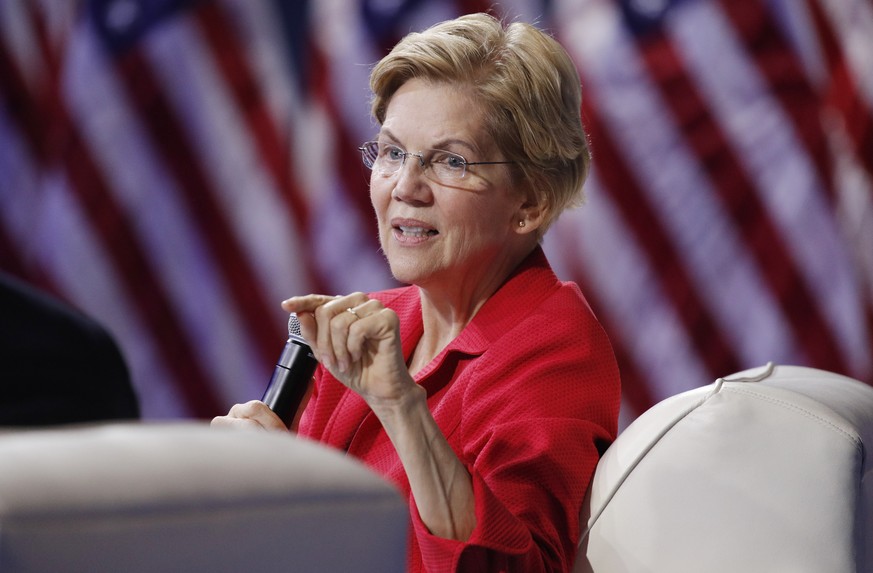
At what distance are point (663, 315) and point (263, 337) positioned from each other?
4.20 ft

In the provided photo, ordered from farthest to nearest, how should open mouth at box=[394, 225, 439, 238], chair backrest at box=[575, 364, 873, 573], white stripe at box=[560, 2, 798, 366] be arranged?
white stripe at box=[560, 2, 798, 366]
open mouth at box=[394, 225, 439, 238]
chair backrest at box=[575, 364, 873, 573]

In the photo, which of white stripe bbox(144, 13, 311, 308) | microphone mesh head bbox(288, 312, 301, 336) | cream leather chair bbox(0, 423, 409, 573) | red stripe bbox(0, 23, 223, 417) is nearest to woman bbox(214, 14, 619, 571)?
microphone mesh head bbox(288, 312, 301, 336)

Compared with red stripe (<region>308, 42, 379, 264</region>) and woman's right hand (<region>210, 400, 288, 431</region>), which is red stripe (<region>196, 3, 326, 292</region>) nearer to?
red stripe (<region>308, 42, 379, 264</region>)

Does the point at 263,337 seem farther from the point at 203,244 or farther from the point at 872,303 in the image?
the point at 872,303

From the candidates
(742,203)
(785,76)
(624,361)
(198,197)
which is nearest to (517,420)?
(624,361)

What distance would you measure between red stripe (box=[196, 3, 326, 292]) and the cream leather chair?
3.01 meters

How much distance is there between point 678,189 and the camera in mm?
3314

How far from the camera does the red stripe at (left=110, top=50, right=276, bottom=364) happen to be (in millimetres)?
3660

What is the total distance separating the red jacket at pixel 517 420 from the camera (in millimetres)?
1308

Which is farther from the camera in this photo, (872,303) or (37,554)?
(872,303)

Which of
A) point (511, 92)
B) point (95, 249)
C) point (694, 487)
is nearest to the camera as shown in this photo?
point (694, 487)

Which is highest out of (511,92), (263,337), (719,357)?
(511,92)

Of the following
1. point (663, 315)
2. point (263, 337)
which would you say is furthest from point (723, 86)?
point (263, 337)

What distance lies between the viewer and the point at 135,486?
0.59 metres
